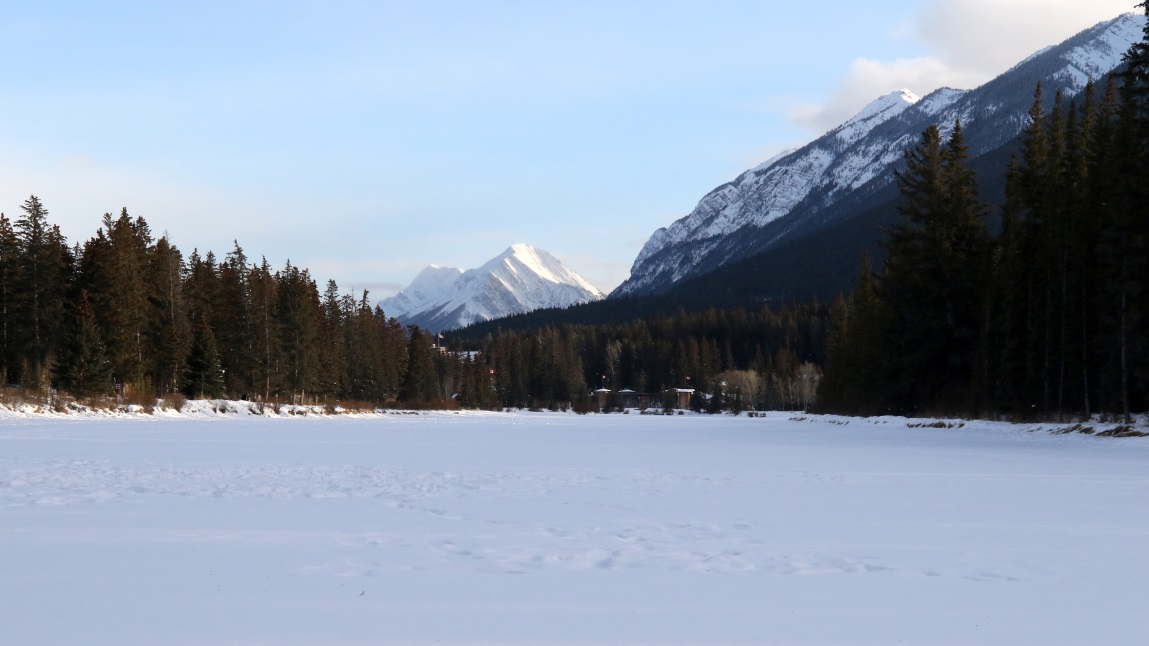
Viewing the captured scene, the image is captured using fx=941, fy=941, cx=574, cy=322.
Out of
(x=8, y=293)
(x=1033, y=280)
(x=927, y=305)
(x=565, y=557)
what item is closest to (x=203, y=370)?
(x=8, y=293)

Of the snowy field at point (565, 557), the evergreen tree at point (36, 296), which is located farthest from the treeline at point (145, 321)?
the snowy field at point (565, 557)

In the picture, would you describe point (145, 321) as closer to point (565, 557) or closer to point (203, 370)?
point (203, 370)

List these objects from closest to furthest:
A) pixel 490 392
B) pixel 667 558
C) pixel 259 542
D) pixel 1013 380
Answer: pixel 667 558
pixel 259 542
pixel 1013 380
pixel 490 392

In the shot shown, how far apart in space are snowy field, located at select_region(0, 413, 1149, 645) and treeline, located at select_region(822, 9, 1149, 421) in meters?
16.7

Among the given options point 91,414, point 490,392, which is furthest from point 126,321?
point 490,392

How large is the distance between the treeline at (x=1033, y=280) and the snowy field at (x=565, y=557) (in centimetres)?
1669

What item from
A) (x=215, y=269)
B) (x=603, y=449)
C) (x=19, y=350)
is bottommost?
(x=603, y=449)

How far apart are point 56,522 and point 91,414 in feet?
128

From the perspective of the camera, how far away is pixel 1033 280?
40844 millimetres

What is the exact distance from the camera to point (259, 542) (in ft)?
29.4

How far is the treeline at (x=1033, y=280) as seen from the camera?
3070 centimetres

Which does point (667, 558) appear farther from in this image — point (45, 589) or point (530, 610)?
point (45, 589)

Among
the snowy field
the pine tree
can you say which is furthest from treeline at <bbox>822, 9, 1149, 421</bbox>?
the pine tree

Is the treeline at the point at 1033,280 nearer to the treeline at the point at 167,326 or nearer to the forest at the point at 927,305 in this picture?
the forest at the point at 927,305
